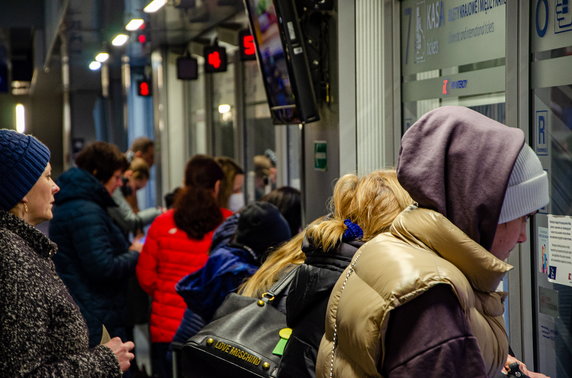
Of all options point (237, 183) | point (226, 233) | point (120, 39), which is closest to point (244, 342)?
point (226, 233)

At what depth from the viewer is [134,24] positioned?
904cm

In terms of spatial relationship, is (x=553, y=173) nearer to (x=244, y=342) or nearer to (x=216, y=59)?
(x=244, y=342)

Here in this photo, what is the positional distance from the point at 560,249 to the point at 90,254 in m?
2.82

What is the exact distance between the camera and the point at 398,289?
1783 millimetres

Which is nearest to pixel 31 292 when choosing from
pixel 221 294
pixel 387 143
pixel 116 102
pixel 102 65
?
pixel 221 294

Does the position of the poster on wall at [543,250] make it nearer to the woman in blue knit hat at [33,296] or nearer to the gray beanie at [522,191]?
the gray beanie at [522,191]

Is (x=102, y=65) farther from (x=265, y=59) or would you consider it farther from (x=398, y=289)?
(x=398, y=289)

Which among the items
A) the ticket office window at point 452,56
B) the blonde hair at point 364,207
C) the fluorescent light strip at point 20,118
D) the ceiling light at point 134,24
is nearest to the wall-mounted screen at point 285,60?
the ticket office window at point 452,56

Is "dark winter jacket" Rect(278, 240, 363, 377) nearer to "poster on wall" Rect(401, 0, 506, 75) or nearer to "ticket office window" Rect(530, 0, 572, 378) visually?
"ticket office window" Rect(530, 0, 572, 378)

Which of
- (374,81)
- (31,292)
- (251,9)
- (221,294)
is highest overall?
(251,9)

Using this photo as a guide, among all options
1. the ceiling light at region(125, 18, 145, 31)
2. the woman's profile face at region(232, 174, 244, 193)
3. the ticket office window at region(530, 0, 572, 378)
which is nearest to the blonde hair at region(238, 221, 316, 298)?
the ticket office window at region(530, 0, 572, 378)

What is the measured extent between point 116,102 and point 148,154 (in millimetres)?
8964

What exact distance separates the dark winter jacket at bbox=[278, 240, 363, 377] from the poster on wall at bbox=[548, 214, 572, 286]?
0.90 m

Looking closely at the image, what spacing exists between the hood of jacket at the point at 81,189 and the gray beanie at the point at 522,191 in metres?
3.66
